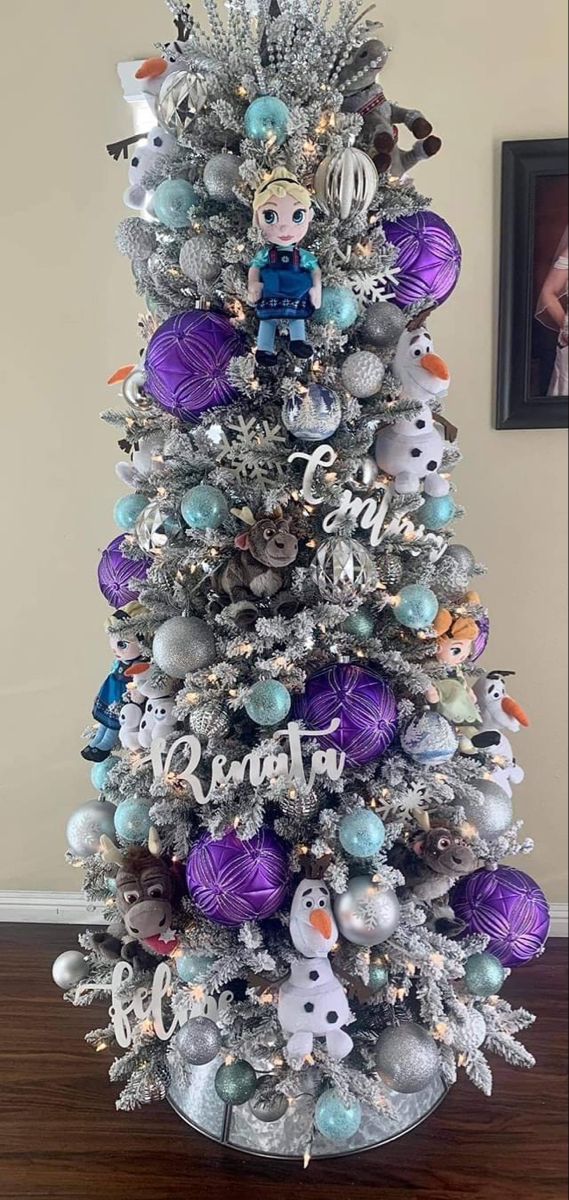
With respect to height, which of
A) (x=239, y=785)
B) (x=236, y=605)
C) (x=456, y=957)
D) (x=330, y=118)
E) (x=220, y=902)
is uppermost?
(x=330, y=118)

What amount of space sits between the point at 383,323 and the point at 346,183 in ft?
0.51

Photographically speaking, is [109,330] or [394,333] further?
[109,330]

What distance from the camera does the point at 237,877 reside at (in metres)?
0.92

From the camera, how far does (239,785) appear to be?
95cm

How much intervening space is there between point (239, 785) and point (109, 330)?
722 mm

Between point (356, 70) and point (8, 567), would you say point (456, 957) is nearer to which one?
point (8, 567)

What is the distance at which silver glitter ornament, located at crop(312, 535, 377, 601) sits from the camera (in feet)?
2.92

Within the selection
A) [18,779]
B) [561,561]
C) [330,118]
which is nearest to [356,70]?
[330,118]

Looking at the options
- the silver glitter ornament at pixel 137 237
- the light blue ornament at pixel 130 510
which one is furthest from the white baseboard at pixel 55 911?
the silver glitter ornament at pixel 137 237

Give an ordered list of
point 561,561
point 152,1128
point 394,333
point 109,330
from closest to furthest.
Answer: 1. point 561,561
2. point 394,333
3. point 152,1128
4. point 109,330

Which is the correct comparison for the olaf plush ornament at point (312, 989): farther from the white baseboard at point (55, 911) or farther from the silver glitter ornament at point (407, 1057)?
the white baseboard at point (55, 911)

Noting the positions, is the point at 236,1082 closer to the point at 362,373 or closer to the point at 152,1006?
the point at 152,1006

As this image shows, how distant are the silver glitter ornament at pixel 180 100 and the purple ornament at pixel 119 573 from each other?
1.65 feet

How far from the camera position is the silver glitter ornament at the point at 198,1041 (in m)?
0.95
